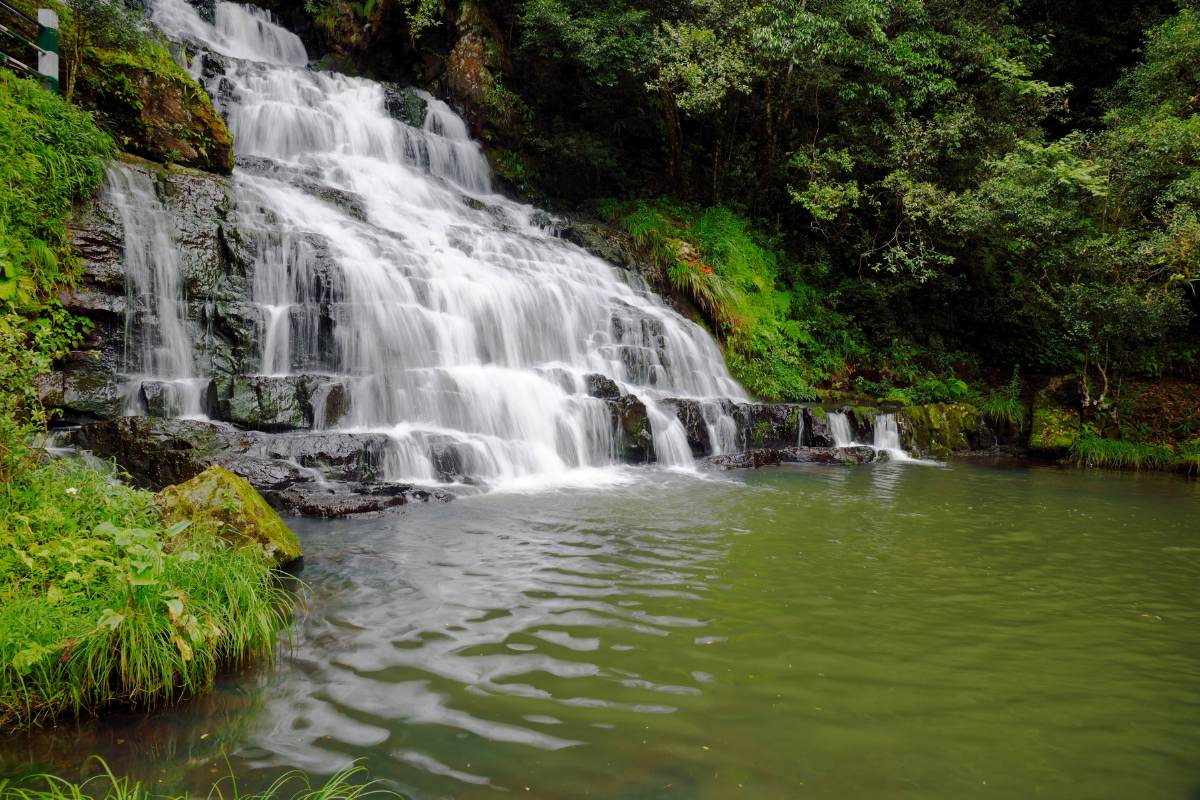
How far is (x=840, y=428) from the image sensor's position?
13141mm

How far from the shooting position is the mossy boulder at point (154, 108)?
10141 mm

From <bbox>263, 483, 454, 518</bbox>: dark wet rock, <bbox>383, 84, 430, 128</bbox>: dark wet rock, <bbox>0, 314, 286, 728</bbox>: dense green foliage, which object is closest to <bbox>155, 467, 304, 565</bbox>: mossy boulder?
<bbox>0, 314, 286, 728</bbox>: dense green foliage

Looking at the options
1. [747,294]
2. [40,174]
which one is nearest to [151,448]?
[40,174]

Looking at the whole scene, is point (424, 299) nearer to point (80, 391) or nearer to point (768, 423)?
point (80, 391)

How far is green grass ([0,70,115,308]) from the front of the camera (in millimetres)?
7484

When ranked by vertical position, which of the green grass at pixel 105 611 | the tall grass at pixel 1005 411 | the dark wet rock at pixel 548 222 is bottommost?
the green grass at pixel 105 611

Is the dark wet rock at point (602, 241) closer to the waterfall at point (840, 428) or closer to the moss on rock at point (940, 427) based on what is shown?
the waterfall at point (840, 428)

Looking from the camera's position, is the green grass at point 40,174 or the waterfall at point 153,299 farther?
the waterfall at point 153,299

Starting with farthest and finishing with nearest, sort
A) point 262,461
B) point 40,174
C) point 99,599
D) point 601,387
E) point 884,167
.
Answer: point 884,167 → point 601,387 → point 40,174 → point 262,461 → point 99,599

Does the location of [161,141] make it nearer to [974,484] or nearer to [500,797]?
[500,797]

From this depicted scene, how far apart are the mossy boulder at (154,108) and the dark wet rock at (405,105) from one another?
6874mm

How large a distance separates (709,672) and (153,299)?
8.94 metres

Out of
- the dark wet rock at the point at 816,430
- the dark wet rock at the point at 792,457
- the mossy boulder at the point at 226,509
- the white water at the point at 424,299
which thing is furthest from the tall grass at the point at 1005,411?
the mossy boulder at the point at 226,509

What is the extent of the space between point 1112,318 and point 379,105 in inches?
674
